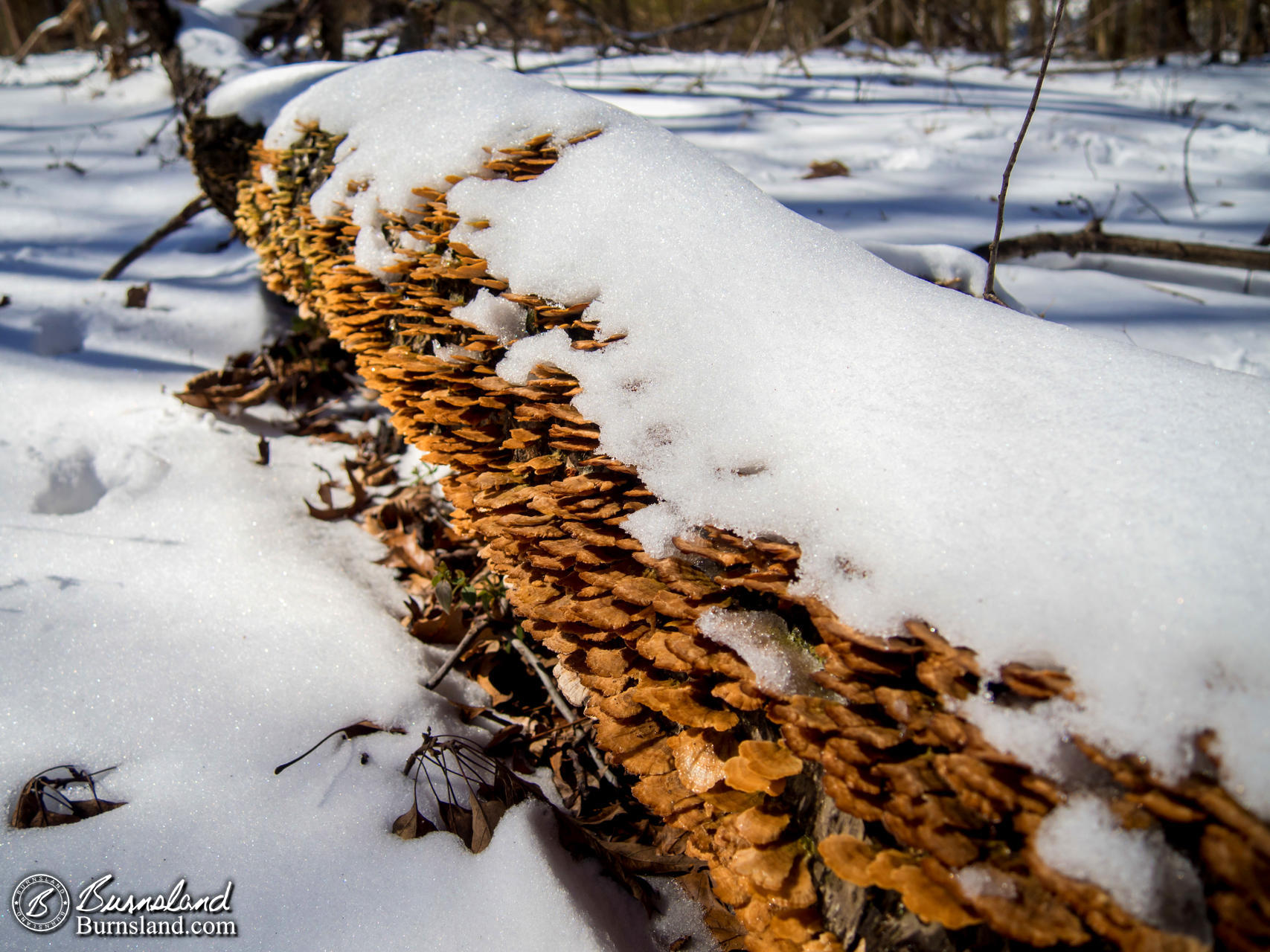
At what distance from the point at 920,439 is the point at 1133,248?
10.2 feet

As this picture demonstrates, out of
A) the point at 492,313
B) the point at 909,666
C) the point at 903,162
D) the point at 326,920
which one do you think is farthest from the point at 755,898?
the point at 903,162

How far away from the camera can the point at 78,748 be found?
1.48 metres

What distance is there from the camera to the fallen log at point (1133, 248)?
301 centimetres

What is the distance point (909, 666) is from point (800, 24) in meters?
14.7

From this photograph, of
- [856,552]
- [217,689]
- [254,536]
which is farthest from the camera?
[254,536]

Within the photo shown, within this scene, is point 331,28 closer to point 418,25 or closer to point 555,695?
point 418,25

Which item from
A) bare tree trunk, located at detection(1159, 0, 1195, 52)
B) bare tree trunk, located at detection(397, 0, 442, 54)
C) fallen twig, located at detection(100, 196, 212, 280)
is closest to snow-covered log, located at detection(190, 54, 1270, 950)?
fallen twig, located at detection(100, 196, 212, 280)

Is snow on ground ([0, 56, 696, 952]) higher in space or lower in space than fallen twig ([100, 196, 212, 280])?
lower

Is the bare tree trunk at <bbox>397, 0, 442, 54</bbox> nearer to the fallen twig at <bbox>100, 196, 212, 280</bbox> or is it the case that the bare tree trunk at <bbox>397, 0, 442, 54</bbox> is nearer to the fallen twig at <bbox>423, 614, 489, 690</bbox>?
the fallen twig at <bbox>100, 196, 212, 280</bbox>

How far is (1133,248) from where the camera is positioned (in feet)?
10.4

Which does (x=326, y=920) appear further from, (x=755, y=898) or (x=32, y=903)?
(x=755, y=898)

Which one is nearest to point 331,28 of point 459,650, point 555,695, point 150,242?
point 150,242

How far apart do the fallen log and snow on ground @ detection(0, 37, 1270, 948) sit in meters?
0.18

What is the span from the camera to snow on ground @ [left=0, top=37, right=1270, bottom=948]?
4.22 feet
